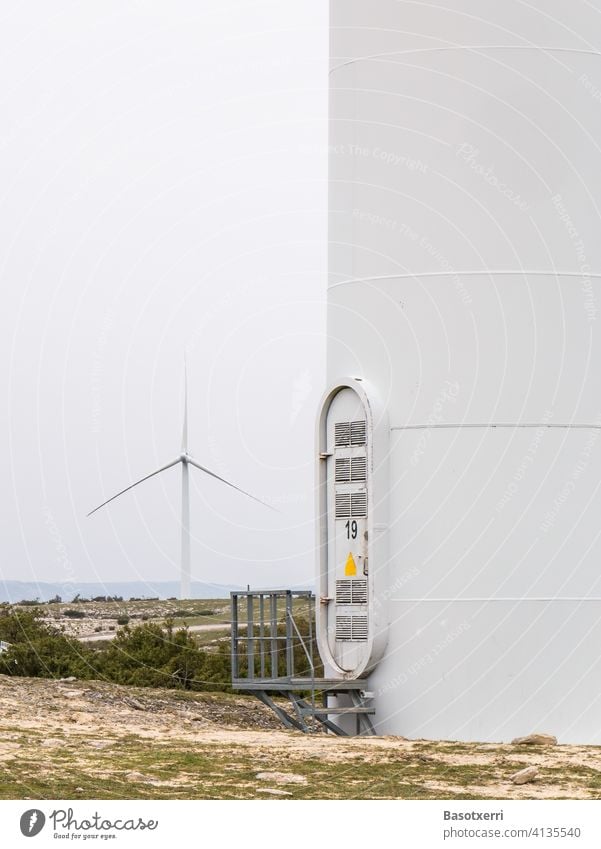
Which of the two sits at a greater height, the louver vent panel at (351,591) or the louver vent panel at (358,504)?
the louver vent panel at (358,504)

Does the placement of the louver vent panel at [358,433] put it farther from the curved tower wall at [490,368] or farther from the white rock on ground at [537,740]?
the white rock on ground at [537,740]

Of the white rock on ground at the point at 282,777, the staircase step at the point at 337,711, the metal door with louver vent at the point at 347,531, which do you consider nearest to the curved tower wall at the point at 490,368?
the staircase step at the point at 337,711

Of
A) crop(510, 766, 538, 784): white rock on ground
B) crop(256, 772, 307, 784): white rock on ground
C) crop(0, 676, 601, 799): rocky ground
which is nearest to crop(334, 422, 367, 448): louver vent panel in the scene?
crop(0, 676, 601, 799): rocky ground

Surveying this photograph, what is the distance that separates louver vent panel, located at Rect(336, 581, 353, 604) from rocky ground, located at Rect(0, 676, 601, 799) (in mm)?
2037

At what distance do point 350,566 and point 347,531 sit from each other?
1.81ft

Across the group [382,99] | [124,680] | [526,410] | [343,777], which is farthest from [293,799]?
[124,680]

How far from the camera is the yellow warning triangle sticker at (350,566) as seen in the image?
2644cm

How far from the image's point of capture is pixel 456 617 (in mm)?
25406

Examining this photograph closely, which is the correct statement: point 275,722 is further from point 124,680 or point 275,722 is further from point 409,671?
point 124,680

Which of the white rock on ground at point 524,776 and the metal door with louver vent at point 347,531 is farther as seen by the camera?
the metal door with louver vent at point 347,531

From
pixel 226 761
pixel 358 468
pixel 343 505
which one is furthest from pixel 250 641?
pixel 226 761

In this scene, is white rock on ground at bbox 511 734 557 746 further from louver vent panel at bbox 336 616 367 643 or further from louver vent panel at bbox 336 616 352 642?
louver vent panel at bbox 336 616 352 642

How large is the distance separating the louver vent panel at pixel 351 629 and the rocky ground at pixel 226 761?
152cm

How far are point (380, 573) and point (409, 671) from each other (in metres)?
1.49
